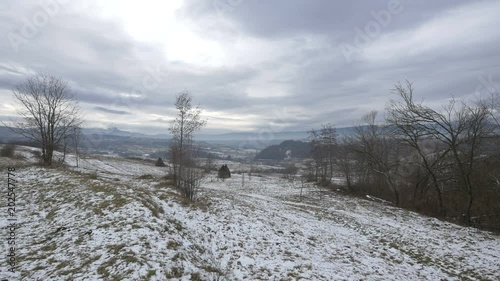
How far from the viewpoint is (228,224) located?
11.8 metres

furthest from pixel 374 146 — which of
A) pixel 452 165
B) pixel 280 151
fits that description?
pixel 280 151

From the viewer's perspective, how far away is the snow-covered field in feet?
21.4

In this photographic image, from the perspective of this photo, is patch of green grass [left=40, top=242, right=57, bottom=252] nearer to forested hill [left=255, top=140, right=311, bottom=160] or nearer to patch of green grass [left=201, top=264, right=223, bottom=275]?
patch of green grass [left=201, top=264, right=223, bottom=275]

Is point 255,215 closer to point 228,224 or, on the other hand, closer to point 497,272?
point 228,224

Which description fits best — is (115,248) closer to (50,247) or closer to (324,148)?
(50,247)

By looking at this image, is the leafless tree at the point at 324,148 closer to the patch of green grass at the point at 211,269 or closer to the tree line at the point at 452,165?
the tree line at the point at 452,165

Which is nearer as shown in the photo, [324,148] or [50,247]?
[50,247]

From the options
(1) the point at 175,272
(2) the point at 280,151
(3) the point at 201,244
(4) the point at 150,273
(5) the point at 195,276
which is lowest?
(2) the point at 280,151

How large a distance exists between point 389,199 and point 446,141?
40.9 feet

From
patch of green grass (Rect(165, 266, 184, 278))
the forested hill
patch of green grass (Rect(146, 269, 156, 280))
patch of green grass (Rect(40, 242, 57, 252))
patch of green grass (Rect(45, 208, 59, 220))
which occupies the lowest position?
the forested hill

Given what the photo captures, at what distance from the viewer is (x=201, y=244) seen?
30.3 ft

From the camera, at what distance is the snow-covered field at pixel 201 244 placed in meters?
6.51

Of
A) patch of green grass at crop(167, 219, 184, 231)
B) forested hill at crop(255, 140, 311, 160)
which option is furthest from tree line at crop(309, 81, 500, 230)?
forested hill at crop(255, 140, 311, 160)

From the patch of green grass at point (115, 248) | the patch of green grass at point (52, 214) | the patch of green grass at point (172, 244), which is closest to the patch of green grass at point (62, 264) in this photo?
the patch of green grass at point (115, 248)
